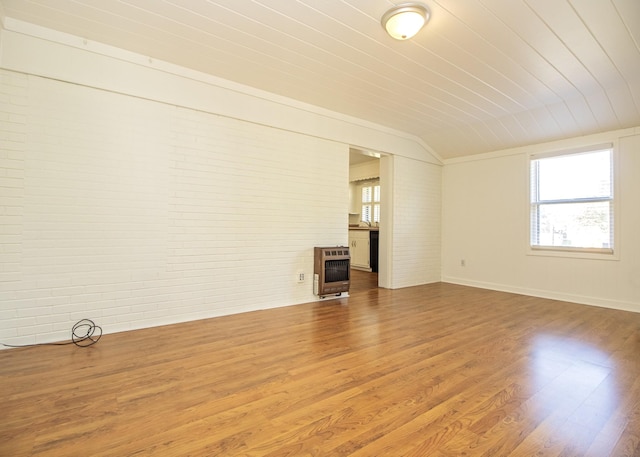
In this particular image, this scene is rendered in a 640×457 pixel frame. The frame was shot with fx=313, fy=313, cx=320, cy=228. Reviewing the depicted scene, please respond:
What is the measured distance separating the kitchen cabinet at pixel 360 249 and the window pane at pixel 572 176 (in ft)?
11.7

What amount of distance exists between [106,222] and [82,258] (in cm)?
37

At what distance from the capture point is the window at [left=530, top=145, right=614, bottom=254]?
446cm

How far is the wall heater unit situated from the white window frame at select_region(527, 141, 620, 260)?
317cm

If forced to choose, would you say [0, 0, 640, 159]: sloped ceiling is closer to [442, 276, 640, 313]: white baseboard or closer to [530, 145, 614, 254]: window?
[530, 145, 614, 254]: window

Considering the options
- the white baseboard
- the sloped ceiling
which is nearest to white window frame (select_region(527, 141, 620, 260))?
the sloped ceiling

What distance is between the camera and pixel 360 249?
25.5 feet

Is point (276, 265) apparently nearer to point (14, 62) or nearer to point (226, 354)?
point (226, 354)

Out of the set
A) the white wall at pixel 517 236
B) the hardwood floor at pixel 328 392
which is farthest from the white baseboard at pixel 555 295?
the hardwood floor at pixel 328 392

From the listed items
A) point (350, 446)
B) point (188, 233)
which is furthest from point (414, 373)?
point (188, 233)

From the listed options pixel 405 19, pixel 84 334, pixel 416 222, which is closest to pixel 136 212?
pixel 84 334

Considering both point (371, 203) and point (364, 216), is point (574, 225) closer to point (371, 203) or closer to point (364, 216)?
point (371, 203)

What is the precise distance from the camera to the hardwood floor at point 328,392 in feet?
4.94

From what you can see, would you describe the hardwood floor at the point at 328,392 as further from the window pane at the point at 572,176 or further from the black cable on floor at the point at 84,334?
the window pane at the point at 572,176

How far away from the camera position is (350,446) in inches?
58.2
